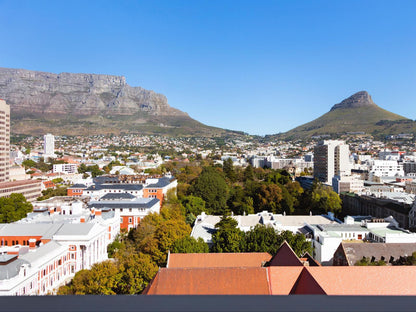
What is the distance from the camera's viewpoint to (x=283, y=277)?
1004 cm

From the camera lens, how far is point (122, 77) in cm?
17612

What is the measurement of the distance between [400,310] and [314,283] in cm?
822

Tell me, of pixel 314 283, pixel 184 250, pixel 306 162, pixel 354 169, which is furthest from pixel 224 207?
pixel 306 162

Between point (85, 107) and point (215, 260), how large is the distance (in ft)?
469

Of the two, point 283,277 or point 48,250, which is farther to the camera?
point 48,250

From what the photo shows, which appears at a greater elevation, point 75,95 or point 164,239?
point 75,95

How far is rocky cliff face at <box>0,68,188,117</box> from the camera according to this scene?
430 ft

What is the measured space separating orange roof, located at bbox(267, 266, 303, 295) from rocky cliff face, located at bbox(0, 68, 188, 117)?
135705mm

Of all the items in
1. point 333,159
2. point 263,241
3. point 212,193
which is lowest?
point 263,241

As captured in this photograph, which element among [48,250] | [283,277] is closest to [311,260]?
[283,277]

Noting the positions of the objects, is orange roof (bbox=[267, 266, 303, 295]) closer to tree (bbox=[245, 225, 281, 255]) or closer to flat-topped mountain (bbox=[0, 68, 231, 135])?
tree (bbox=[245, 225, 281, 255])

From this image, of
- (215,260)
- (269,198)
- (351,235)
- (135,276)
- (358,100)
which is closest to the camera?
(135,276)

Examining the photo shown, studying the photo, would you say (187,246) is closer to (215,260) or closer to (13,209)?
(215,260)

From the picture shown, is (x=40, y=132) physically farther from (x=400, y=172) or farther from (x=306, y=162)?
(x=400, y=172)
